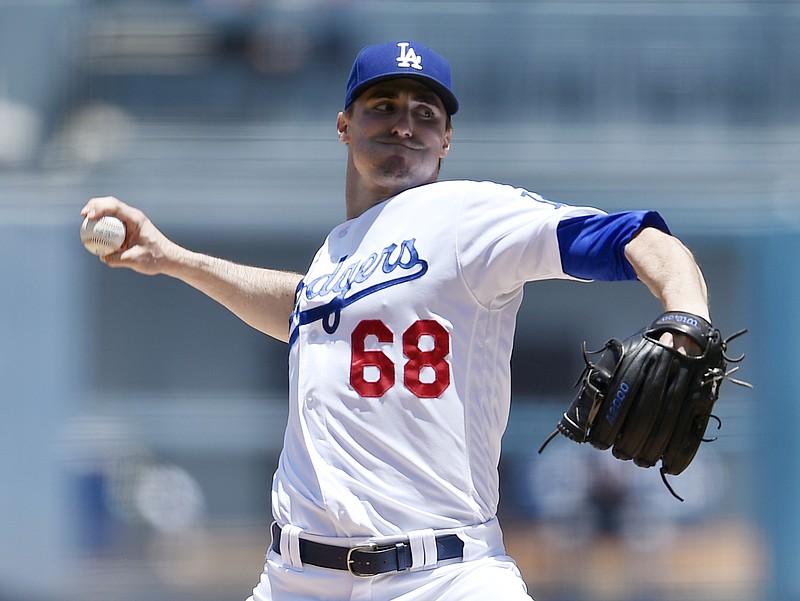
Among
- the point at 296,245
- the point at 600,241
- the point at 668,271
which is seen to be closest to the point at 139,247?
the point at 600,241

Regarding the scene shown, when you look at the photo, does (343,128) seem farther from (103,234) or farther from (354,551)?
(354,551)

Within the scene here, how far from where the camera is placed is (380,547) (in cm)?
206

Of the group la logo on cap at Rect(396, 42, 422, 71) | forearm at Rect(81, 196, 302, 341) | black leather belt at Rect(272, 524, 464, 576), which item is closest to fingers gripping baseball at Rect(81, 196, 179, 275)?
forearm at Rect(81, 196, 302, 341)

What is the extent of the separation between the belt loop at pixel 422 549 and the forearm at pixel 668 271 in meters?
0.56

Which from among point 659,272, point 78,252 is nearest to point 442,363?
point 659,272

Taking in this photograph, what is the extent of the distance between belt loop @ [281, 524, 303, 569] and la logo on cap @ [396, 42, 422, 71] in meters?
0.89

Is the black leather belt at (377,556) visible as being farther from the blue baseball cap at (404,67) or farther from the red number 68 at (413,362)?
the blue baseball cap at (404,67)

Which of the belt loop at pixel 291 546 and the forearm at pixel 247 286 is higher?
the forearm at pixel 247 286

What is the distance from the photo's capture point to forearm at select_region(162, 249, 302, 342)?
103 inches

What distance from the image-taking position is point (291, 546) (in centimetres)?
215

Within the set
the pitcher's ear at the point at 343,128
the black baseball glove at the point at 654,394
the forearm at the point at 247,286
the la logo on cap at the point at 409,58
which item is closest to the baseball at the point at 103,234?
the forearm at the point at 247,286

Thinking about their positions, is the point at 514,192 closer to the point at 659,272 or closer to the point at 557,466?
the point at 659,272

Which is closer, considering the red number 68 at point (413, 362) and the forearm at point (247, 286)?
the red number 68 at point (413, 362)

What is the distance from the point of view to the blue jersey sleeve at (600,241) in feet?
6.28
